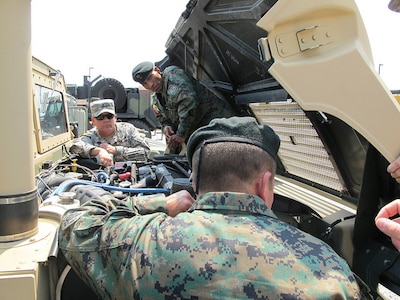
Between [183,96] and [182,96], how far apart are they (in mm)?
15

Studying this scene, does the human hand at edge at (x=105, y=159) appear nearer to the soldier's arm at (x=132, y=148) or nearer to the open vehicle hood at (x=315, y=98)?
the soldier's arm at (x=132, y=148)

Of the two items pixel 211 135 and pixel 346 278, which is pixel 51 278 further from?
pixel 346 278

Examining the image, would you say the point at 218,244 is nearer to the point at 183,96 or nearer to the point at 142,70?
the point at 183,96

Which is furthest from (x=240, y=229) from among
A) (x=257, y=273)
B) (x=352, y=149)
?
(x=352, y=149)

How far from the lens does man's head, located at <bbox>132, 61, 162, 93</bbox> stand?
408 centimetres

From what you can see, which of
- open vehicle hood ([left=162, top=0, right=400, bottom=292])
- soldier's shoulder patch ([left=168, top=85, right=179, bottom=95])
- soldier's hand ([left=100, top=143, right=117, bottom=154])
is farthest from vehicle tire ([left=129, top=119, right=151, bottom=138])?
open vehicle hood ([left=162, top=0, right=400, bottom=292])

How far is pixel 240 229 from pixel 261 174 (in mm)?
196

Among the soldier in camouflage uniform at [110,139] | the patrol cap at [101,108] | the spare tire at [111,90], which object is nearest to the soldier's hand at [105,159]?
the soldier in camouflage uniform at [110,139]

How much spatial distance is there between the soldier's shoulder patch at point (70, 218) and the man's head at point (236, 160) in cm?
42

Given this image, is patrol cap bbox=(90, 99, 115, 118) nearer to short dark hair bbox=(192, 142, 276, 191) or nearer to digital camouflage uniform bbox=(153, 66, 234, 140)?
digital camouflage uniform bbox=(153, 66, 234, 140)

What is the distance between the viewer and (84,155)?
4027 millimetres

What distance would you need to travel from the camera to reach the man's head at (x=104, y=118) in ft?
14.8

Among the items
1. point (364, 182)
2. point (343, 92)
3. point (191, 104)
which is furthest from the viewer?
point (191, 104)

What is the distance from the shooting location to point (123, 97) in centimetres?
1393
